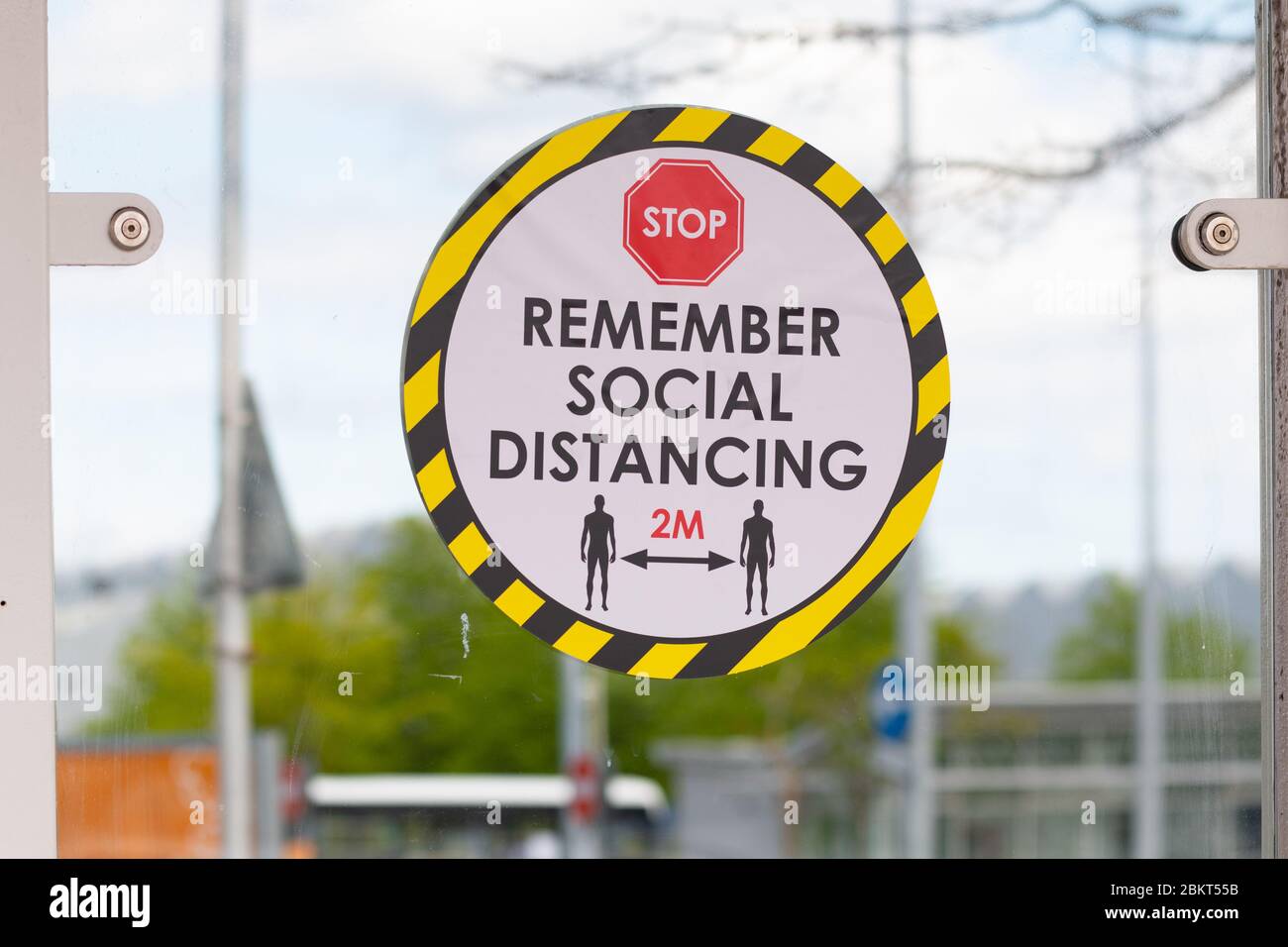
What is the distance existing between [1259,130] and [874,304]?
2.25ft

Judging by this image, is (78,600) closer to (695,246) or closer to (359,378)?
(359,378)

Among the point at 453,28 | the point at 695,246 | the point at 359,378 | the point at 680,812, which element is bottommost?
the point at 680,812

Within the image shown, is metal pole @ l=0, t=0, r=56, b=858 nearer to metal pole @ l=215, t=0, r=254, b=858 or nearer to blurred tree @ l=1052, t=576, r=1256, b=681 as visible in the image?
metal pole @ l=215, t=0, r=254, b=858

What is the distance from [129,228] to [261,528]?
492 millimetres

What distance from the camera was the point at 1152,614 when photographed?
220 centimetres

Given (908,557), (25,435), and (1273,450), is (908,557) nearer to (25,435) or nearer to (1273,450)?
(1273,450)

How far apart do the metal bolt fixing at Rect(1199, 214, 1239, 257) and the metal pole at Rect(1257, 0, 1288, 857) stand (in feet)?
0.25

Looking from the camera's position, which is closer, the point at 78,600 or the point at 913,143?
the point at 78,600

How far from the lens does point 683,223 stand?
2.07 m

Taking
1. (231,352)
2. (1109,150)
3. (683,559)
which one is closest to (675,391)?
(683,559)

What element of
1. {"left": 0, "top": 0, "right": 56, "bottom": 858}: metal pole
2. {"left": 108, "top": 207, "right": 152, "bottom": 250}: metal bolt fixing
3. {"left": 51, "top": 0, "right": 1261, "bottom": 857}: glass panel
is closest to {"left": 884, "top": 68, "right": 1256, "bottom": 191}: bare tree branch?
{"left": 51, "top": 0, "right": 1261, "bottom": 857}: glass panel

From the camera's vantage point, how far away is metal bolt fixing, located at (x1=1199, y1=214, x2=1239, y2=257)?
6.82 feet
